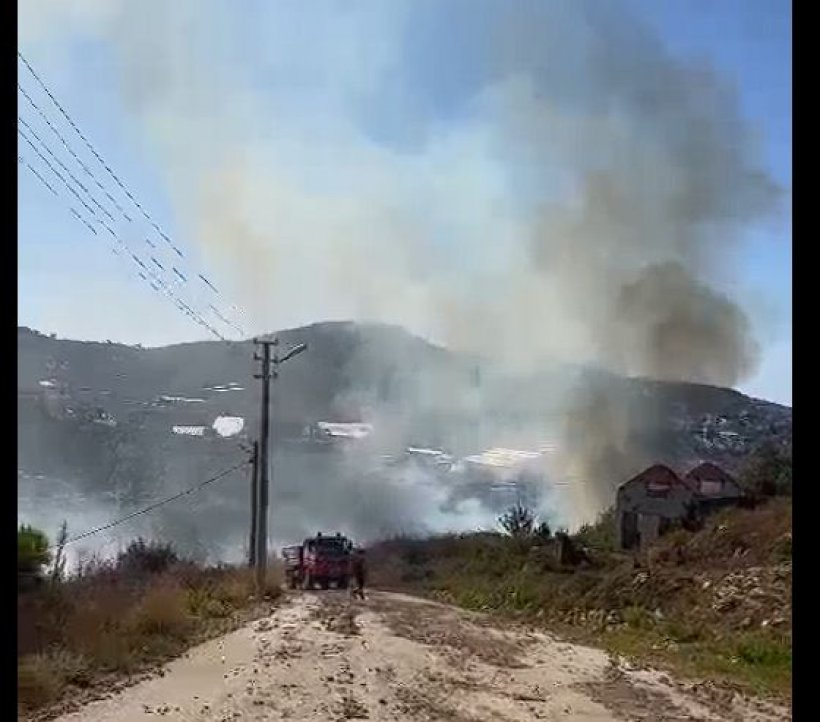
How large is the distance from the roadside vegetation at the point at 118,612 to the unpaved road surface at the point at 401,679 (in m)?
0.16

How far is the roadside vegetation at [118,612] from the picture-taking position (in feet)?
9.60

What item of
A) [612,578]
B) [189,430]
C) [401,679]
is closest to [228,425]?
[189,430]

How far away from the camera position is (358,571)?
4.83 metres

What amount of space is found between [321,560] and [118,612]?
4.15 feet

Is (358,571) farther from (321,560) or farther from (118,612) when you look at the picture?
(118,612)

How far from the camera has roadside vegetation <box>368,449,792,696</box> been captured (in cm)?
442

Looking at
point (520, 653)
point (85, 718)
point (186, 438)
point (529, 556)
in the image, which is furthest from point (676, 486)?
point (85, 718)

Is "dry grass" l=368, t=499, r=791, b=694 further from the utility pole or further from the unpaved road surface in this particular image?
the utility pole
